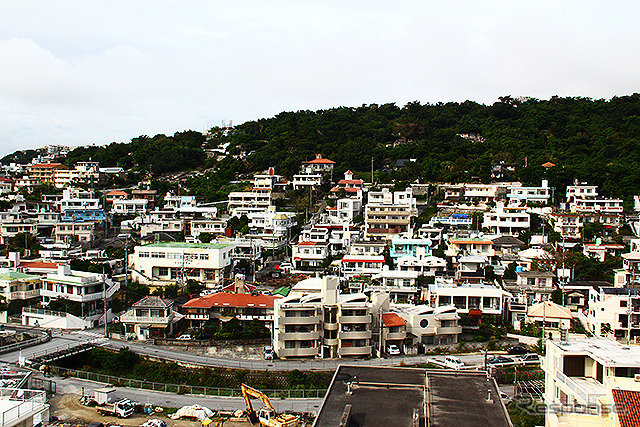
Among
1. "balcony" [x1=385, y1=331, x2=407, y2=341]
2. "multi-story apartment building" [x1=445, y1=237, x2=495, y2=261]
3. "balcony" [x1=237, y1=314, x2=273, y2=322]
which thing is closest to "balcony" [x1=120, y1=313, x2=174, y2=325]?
"balcony" [x1=237, y1=314, x2=273, y2=322]

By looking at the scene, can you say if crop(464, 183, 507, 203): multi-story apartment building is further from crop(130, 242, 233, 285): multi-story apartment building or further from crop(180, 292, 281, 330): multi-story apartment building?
crop(180, 292, 281, 330): multi-story apartment building

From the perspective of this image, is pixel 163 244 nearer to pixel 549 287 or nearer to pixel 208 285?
pixel 208 285

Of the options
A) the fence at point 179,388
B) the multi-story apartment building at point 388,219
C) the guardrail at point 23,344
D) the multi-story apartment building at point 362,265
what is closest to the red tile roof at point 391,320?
the fence at point 179,388

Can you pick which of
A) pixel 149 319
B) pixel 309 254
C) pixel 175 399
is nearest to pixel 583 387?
pixel 175 399

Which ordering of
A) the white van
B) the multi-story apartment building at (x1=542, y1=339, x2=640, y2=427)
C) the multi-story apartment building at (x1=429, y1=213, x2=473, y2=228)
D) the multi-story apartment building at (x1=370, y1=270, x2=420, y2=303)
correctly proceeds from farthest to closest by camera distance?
the multi-story apartment building at (x1=429, y1=213, x2=473, y2=228), the multi-story apartment building at (x1=370, y1=270, x2=420, y2=303), the white van, the multi-story apartment building at (x1=542, y1=339, x2=640, y2=427)

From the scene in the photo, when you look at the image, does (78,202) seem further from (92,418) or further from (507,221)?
(507,221)
